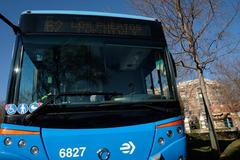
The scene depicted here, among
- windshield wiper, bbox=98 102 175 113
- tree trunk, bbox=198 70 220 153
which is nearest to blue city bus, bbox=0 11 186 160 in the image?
windshield wiper, bbox=98 102 175 113

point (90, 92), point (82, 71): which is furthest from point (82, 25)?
point (90, 92)

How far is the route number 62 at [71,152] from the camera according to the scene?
10.7 feet

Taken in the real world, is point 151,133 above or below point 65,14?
below

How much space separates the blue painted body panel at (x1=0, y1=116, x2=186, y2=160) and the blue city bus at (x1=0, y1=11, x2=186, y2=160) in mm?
12

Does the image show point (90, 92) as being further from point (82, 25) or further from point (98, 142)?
point (82, 25)

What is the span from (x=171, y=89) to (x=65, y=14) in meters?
2.09

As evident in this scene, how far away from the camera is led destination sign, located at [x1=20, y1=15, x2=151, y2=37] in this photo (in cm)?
406

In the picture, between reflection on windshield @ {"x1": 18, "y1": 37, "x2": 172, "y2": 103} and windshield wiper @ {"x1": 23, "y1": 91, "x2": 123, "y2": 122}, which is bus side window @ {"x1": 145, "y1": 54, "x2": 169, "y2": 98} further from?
windshield wiper @ {"x1": 23, "y1": 91, "x2": 123, "y2": 122}

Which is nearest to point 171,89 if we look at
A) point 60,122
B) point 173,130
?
point 173,130

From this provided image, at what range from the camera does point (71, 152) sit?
3.27 meters

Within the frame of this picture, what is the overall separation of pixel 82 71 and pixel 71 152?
116 centimetres

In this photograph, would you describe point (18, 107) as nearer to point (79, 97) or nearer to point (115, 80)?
point (79, 97)

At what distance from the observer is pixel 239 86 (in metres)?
29.1

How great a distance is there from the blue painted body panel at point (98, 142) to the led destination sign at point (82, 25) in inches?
60.4
